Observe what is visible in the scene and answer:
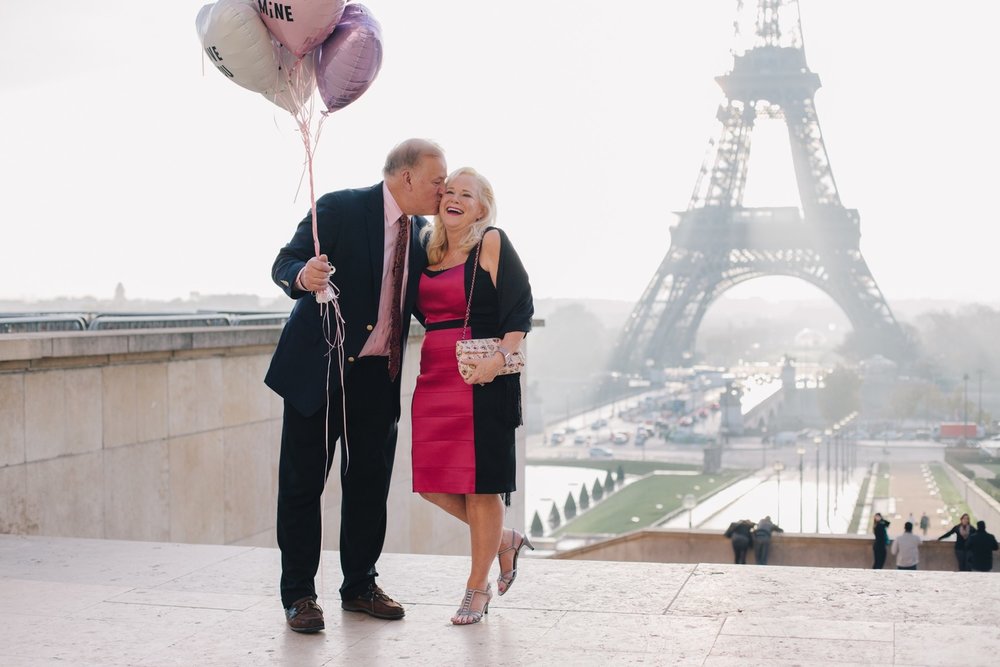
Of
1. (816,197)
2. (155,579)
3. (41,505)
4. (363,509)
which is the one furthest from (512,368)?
(816,197)

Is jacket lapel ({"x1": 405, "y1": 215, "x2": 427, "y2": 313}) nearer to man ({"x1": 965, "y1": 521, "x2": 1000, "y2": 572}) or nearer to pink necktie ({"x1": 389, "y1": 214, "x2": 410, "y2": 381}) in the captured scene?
pink necktie ({"x1": 389, "y1": 214, "x2": 410, "y2": 381})

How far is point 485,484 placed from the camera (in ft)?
12.6

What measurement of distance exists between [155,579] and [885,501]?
32.0 metres

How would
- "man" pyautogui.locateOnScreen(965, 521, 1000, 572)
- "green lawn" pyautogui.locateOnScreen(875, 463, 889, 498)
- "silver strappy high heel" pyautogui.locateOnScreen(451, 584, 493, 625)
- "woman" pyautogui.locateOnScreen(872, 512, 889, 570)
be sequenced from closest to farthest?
"silver strappy high heel" pyautogui.locateOnScreen(451, 584, 493, 625) < "man" pyautogui.locateOnScreen(965, 521, 1000, 572) < "woman" pyautogui.locateOnScreen(872, 512, 889, 570) < "green lawn" pyautogui.locateOnScreen(875, 463, 889, 498)

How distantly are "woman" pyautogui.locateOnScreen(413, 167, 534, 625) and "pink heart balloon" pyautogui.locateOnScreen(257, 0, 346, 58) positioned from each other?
663 millimetres

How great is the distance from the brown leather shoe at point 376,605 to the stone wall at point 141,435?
2.21 metres

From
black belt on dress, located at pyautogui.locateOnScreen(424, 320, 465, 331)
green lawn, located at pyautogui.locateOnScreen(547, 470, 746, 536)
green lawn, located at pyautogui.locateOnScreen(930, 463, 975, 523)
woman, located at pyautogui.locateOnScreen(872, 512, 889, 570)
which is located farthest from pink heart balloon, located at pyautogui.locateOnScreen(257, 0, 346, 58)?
green lawn, located at pyautogui.locateOnScreen(547, 470, 746, 536)

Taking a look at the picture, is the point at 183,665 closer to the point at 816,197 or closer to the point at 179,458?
the point at 179,458

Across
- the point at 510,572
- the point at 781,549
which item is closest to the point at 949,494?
the point at 781,549

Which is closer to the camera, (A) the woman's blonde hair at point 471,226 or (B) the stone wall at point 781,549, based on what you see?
(A) the woman's blonde hair at point 471,226

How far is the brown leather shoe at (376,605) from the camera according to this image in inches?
154

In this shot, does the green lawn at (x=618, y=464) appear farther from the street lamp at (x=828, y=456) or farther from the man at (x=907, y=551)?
the man at (x=907, y=551)

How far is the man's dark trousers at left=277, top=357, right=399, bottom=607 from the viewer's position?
3.91 meters

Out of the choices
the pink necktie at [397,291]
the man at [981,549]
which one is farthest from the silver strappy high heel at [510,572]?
the man at [981,549]
